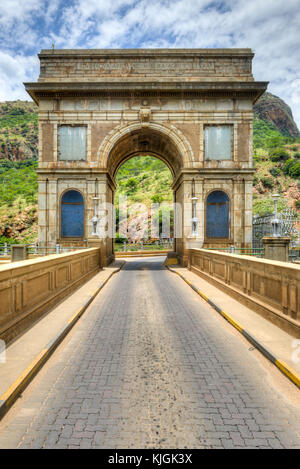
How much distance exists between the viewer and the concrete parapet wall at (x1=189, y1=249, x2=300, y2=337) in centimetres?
558

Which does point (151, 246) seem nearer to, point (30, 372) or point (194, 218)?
point (194, 218)

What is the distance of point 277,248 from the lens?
12.4 m

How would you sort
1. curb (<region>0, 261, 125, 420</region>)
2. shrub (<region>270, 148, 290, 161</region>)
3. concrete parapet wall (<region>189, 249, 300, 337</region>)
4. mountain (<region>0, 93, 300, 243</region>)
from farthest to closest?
shrub (<region>270, 148, 290, 161</region>), mountain (<region>0, 93, 300, 243</region>), concrete parapet wall (<region>189, 249, 300, 337</region>), curb (<region>0, 261, 125, 420</region>)

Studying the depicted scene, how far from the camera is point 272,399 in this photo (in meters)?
3.75

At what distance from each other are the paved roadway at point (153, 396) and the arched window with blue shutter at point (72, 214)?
514 inches

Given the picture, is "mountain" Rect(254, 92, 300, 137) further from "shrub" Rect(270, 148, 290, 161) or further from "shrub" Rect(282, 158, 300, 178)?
"shrub" Rect(282, 158, 300, 178)

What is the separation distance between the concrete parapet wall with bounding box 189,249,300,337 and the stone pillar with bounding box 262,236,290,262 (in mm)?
2862

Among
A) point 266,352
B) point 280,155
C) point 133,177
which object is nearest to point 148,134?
point 266,352

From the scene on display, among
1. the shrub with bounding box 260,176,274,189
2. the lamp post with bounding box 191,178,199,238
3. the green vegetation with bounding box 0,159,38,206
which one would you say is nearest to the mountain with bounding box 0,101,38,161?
the green vegetation with bounding box 0,159,38,206

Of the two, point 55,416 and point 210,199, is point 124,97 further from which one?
point 55,416

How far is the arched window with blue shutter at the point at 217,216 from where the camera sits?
61.9 ft

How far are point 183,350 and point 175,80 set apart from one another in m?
18.5

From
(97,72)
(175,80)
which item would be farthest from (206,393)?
(97,72)
